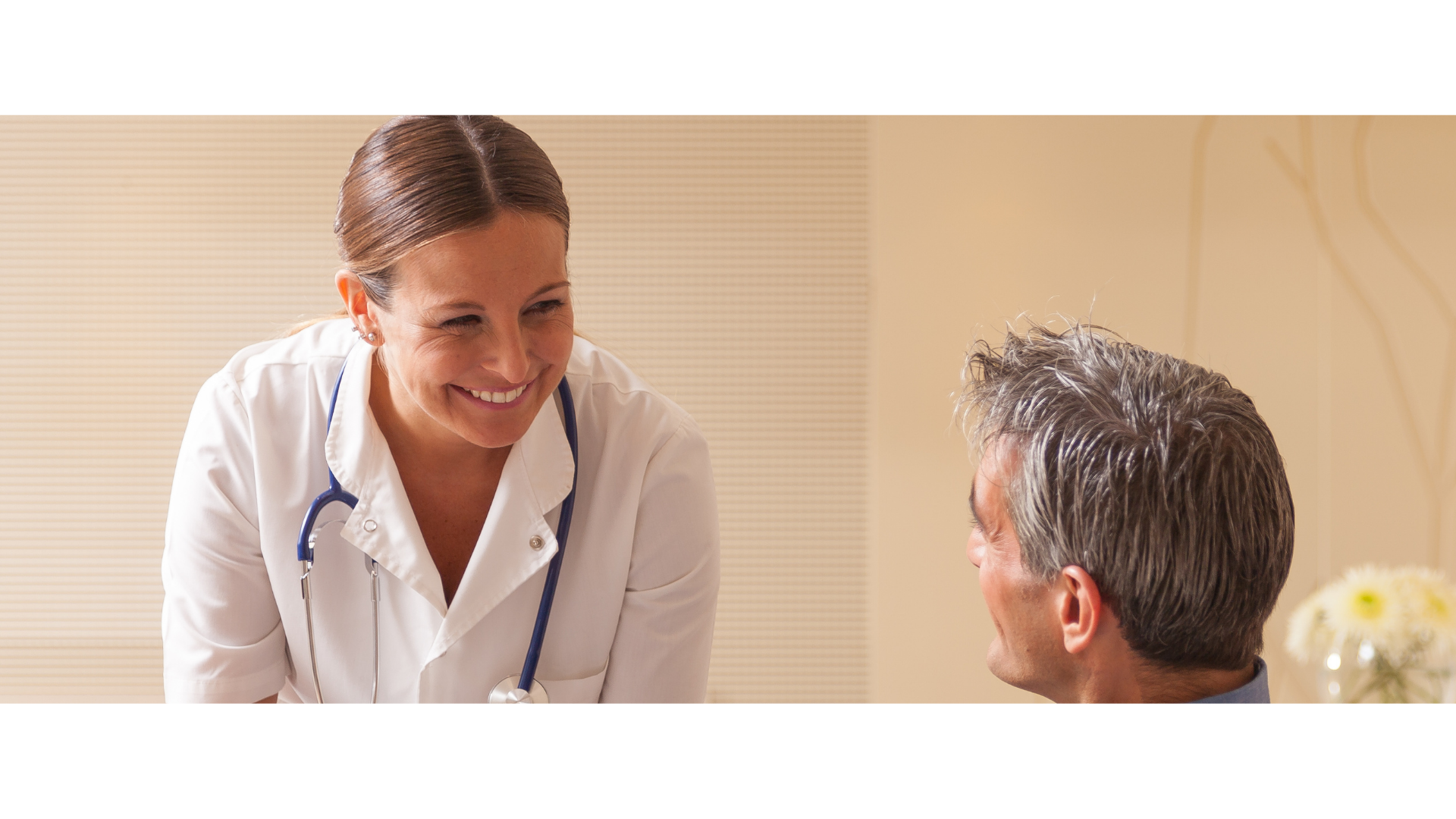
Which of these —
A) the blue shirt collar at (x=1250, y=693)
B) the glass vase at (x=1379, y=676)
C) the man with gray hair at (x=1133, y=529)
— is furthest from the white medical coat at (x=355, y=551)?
the glass vase at (x=1379, y=676)

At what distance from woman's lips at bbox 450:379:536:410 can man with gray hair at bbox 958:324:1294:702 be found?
0.58 metres

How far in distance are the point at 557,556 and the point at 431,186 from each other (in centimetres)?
51

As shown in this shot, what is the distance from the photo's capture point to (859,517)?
1930 mm

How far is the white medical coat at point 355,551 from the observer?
1180mm

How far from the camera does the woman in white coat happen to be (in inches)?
42.0

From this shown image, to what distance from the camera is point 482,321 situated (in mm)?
1038

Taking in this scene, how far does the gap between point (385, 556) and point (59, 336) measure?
768mm

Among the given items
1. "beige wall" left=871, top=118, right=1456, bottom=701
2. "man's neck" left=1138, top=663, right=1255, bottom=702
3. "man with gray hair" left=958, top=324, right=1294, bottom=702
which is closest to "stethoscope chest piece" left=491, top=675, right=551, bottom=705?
"man with gray hair" left=958, top=324, right=1294, bottom=702

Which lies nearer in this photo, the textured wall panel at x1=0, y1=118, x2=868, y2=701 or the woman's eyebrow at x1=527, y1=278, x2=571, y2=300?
the woman's eyebrow at x1=527, y1=278, x2=571, y2=300

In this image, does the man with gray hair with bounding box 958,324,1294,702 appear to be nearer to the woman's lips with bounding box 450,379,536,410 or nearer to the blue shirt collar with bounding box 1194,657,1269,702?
the blue shirt collar with bounding box 1194,657,1269,702
